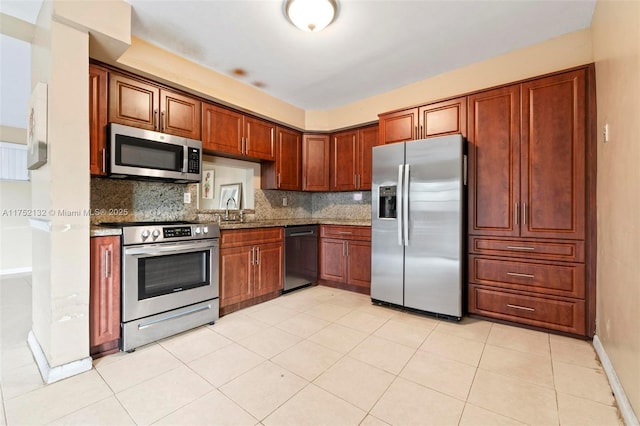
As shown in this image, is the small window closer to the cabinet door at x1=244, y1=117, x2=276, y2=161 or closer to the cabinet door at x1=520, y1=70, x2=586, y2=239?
the cabinet door at x1=244, y1=117, x2=276, y2=161

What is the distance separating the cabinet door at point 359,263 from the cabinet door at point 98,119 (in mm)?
2715

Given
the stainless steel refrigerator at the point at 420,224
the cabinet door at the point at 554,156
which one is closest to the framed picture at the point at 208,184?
the stainless steel refrigerator at the point at 420,224

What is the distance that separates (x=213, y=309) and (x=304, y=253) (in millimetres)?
1393

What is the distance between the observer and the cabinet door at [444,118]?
9.24 feet

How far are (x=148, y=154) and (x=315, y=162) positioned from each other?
7.40 ft

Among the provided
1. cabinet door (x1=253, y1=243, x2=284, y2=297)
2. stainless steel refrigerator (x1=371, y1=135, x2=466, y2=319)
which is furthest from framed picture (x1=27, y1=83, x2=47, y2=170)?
stainless steel refrigerator (x1=371, y1=135, x2=466, y2=319)

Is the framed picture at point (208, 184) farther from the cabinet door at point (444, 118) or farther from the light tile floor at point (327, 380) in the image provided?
the cabinet door at point (444, 118)

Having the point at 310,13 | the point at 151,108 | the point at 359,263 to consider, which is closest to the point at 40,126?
the point at 151,108

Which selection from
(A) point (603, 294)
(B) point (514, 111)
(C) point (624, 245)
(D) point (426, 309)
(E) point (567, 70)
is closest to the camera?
(C) point (624, 245)

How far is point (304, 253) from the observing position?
370 centimetres

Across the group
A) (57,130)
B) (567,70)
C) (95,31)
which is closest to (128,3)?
(95,31)

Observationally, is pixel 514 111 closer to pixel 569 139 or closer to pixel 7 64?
pixel 569 139

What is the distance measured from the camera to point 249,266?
119 inches

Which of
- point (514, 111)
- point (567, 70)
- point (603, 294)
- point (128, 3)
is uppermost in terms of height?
point (128, 3)
